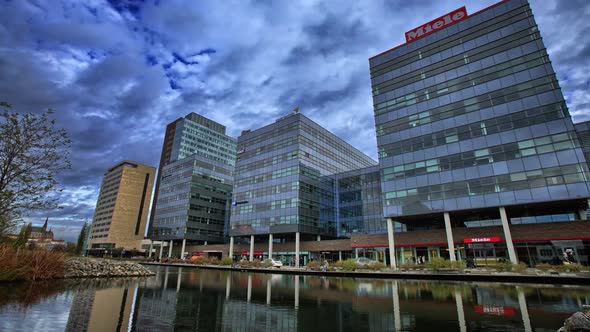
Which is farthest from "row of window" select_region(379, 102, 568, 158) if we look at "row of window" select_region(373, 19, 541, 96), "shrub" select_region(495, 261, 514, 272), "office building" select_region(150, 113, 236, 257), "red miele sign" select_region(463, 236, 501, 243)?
"office building" select_region(150, 113, 236, 257)

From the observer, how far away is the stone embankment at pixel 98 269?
23523 mm

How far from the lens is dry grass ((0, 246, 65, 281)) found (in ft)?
56.3

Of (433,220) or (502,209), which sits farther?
(433,220)

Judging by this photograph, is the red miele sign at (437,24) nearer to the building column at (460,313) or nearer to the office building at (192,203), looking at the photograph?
the building column at (460,313)

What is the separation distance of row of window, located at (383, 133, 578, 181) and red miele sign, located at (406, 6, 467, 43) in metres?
Result: 24.4

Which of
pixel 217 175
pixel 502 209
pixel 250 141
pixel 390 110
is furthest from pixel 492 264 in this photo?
pixel 217 175

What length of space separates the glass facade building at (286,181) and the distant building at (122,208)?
120m

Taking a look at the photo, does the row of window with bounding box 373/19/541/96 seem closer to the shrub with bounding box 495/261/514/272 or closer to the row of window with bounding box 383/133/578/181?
the row of window with bounding box 383/133/578/181

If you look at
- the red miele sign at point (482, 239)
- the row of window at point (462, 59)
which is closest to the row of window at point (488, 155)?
the red miele sign at point (482, 239)

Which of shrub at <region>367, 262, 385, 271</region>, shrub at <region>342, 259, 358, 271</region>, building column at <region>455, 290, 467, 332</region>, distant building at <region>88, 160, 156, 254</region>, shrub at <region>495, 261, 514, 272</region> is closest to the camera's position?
building column at <region>455, 290, 467, 332</region>

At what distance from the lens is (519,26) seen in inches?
1762

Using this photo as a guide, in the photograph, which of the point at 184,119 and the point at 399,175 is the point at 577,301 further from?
the point at 184,119

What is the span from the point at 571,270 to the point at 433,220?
69.1ft

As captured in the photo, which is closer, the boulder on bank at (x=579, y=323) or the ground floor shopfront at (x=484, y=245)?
the boulder on bank at (x=579, y=323)
